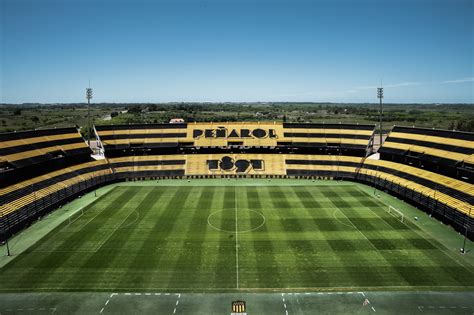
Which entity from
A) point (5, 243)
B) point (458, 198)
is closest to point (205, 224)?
point (5, 243)

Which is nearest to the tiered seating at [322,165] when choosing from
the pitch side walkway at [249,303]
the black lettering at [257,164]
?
the black lettering at [257,164]

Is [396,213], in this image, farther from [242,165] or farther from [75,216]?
[75,216]

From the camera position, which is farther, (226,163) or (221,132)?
(221,132)

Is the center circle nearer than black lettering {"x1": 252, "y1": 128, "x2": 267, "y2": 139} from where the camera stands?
Yes

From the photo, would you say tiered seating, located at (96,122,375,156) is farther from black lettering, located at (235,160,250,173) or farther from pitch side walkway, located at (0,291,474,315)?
pitch side walkway, located at (0,291,474,315)

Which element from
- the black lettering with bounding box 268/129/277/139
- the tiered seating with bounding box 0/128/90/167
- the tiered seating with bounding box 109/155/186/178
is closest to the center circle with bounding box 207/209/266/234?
the tiered seating with bounding box 109/155/186/178

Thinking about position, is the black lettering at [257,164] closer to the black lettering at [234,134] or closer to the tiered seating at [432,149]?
the black lettering at [234,134]

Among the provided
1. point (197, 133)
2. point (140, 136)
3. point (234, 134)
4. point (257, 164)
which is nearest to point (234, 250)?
point (257, 164)
